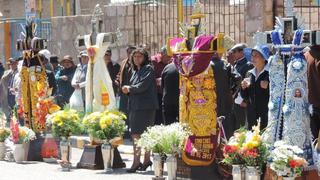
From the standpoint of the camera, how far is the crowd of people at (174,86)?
9.41m

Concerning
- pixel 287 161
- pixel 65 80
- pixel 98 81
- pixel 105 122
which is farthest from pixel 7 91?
pixel 287 161

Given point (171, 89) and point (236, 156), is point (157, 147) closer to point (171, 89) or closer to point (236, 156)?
point (171, 89)

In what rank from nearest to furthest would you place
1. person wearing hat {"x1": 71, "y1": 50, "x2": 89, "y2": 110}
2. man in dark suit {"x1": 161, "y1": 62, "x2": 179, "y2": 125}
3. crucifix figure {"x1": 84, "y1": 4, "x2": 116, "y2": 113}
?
man in dark suit {"x1": 161, "y1": 62, "x2": 179, "y2": 125}
crucifix figure {"x1": 84, "y1": 4, "x2": 116, "y2": 113}
person wearing hat {"x1": 71, "y1": 50, "x2": 89, "y2": 110}

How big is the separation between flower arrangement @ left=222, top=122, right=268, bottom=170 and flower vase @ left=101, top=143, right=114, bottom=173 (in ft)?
12.0

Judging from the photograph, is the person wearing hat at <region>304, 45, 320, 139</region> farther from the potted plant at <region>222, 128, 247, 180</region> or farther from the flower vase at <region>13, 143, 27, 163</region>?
the flower vase at <region>13, 143, 27, 163</region>

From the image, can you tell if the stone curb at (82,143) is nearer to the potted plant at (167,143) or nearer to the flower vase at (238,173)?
the potted plant at (167,143)

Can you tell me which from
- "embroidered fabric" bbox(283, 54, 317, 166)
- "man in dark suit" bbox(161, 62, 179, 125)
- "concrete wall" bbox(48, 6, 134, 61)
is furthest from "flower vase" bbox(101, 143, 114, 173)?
"concrete wall" bbox(48, 6, 134, 61)

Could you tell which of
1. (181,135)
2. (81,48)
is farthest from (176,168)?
(81,48)

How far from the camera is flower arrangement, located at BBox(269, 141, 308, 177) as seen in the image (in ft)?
26.2

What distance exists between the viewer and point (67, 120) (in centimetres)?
1261

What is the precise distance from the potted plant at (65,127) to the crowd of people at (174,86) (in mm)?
893

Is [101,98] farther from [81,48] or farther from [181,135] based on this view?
[181,135]

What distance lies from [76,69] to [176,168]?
264 inches

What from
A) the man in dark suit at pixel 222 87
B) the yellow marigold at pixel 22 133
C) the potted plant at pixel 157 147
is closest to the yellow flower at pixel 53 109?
the yellow marigold at pixel 22 133
